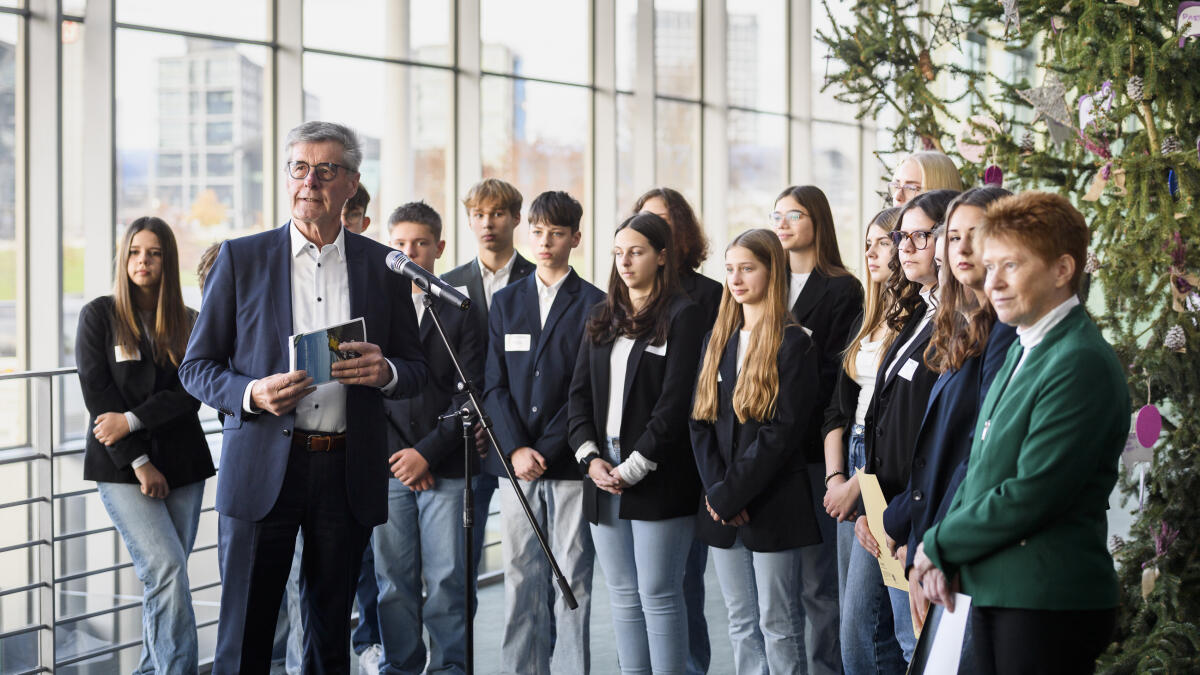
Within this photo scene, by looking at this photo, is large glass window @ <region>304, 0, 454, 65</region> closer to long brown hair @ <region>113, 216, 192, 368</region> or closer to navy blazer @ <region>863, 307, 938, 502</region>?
long brown hair @ <region>113, 216, 192, 368</region>

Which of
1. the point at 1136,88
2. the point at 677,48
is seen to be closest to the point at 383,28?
the point at 677,48

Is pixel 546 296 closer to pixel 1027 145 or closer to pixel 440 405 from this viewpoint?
pixel 440 405

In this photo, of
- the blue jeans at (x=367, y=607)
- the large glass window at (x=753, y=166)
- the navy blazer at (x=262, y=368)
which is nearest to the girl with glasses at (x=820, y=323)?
the navy blazer at (x=262, y=368)

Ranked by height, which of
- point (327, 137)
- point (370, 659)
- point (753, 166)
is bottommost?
point (370, 659)

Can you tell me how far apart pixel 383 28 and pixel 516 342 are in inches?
145

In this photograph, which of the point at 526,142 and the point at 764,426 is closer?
the point at 764,426

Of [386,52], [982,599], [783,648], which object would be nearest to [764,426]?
[783,648]

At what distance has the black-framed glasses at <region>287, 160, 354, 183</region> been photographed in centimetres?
276

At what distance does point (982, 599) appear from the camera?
2.10 m

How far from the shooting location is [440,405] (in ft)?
13.4

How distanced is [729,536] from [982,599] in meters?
1.28

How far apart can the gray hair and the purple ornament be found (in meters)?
2.34

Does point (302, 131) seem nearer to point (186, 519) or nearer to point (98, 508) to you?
point (186, 519)

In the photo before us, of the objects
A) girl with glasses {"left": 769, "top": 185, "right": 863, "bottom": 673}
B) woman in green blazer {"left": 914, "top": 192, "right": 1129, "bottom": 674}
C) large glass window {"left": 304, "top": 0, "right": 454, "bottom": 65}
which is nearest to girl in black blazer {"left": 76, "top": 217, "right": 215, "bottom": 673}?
girl with glasses {"left": 769, "top": 185, "right": 863, "bottom": 673}
